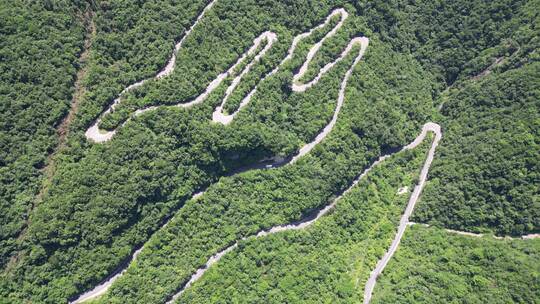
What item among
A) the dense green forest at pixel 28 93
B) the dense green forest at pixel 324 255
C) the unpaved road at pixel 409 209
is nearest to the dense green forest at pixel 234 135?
the dense green forest at pixel 28 93

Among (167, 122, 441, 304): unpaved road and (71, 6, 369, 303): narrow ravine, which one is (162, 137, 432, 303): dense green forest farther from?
(71, 6, 369, 303): narrow ravine

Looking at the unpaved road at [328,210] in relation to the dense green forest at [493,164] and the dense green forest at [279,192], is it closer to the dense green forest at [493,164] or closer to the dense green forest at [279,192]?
the dense green forest at [279,192]

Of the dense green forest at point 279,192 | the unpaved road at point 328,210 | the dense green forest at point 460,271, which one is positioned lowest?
the dense green forest at point 460,271

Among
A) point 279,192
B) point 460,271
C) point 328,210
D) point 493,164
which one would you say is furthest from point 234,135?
point 493,164

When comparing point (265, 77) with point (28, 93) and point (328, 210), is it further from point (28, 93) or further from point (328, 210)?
point (28, 93)

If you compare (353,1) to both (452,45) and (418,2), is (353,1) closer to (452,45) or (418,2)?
(418,2)

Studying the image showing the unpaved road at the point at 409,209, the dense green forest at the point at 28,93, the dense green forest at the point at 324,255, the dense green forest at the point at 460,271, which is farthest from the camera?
the unpaved road at the point at 409,209
